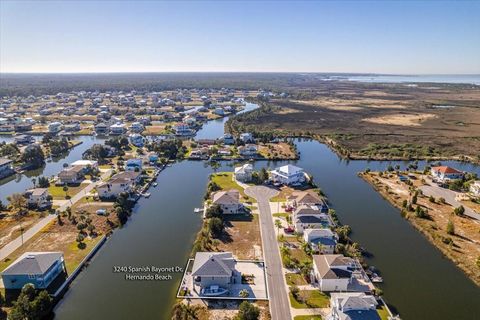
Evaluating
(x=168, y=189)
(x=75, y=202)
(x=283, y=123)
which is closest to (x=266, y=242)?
(x=168, y=189)

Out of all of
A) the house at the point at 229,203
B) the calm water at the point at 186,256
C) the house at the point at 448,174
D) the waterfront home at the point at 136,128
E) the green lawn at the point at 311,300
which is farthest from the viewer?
the waterfront home at the point at 136,128

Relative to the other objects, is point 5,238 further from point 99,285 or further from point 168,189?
point 168,189

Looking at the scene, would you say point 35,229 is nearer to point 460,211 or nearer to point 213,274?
point 213,274

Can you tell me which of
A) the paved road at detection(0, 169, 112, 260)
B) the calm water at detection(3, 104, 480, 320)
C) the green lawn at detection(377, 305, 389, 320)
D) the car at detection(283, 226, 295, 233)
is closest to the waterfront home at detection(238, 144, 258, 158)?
the calm water at detection(3, 104, 480, 320)

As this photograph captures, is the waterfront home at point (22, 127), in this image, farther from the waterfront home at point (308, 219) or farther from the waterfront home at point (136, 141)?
the waterfront home at point (308, 219)

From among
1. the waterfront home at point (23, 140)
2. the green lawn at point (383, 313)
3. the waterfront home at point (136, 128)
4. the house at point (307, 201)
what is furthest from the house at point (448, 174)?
the waterfront home at point (23, 140)

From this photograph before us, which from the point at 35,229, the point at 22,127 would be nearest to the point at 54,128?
the point at 22,127
